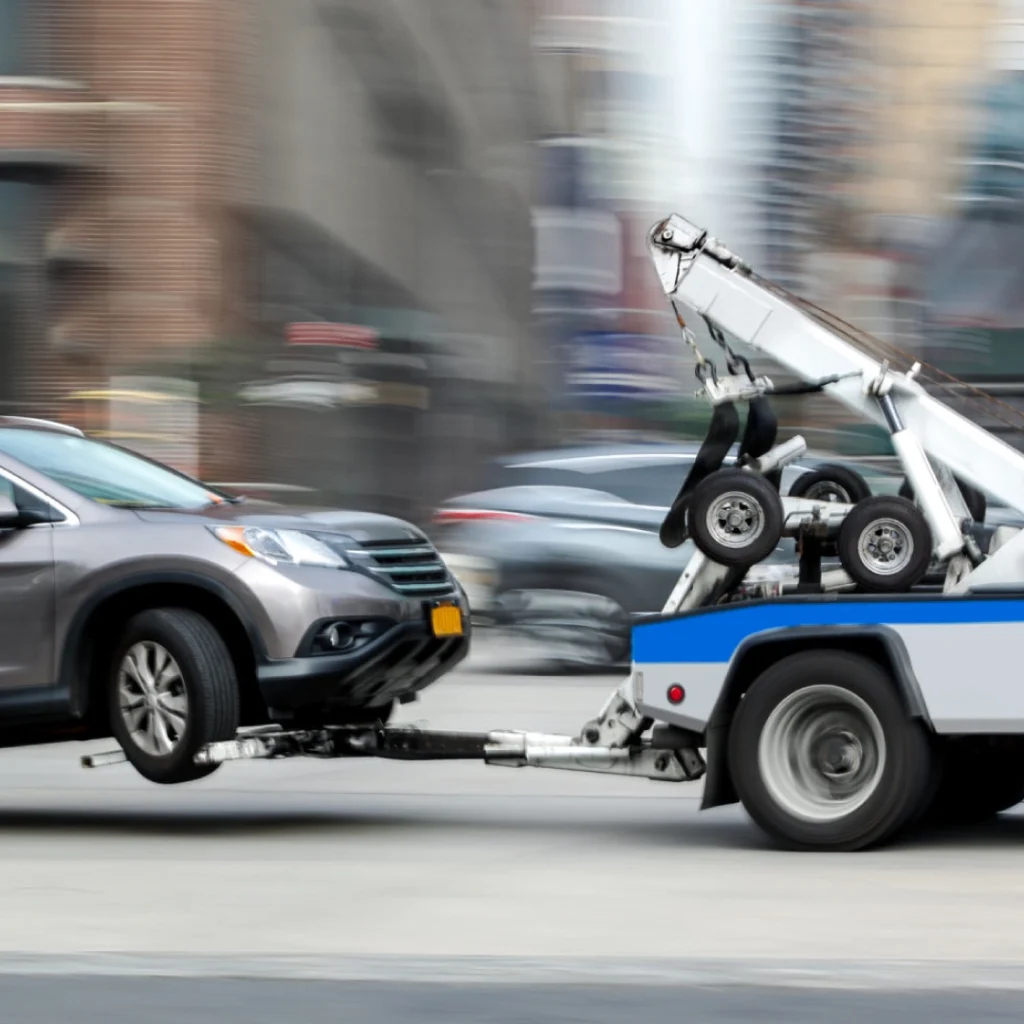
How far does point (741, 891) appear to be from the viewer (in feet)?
23.7

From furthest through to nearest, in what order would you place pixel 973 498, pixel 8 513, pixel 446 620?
pixel 446 620
pixel 8 513
pixel 973 498

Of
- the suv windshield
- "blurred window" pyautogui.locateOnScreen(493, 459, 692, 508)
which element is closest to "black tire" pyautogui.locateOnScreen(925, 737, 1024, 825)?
the suv windshield

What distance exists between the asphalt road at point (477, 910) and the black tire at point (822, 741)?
12 centimetres

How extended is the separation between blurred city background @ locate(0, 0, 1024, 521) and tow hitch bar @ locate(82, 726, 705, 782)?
178cm

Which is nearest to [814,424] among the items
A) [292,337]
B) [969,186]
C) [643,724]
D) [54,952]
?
[643,724]

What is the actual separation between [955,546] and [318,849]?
278cm

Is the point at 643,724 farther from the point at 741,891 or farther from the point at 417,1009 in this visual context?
the point at 417,1009

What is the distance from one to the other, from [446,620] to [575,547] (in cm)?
616

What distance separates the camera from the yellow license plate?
916cm

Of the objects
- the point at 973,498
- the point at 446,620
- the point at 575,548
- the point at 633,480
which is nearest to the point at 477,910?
the point at 446,620

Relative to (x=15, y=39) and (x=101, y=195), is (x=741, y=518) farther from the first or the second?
(x=15, y=39)

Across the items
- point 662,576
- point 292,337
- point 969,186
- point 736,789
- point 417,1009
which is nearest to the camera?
point 417,1009

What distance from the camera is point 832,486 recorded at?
8711 mm

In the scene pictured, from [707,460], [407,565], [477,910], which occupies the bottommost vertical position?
[477,910]
